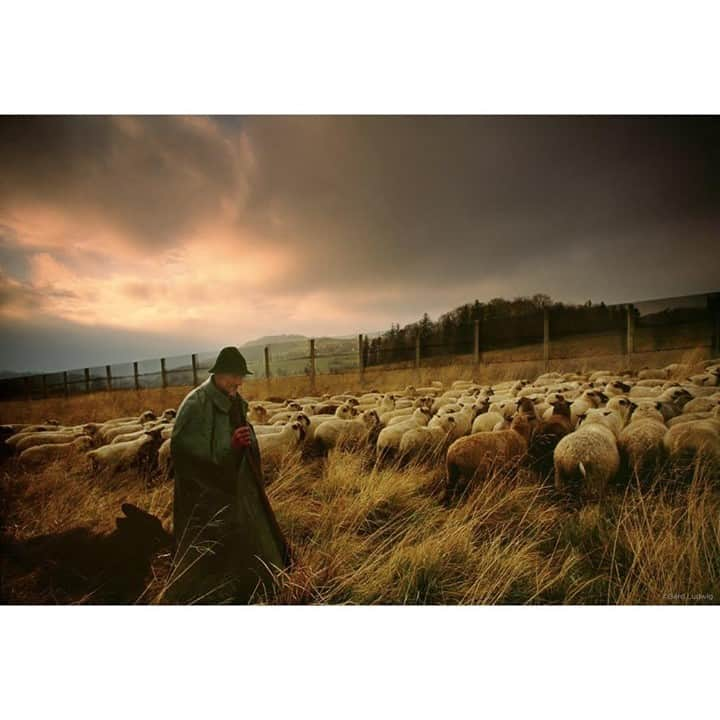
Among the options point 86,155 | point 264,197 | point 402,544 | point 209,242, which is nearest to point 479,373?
point 402,544

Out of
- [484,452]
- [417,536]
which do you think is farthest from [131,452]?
[484,452]

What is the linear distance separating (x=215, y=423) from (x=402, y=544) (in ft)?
5.18

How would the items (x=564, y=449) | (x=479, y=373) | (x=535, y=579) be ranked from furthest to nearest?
(x=479, y=373)
(x=564, y=449)
(x=535, y=579)

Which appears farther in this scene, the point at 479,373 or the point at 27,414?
the point at 479,373

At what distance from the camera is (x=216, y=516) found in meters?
2.51

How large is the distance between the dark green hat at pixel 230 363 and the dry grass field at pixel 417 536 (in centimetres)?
17

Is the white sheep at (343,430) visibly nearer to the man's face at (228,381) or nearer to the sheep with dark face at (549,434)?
the man's face at (228,381)

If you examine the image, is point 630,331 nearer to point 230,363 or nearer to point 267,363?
point 267,363

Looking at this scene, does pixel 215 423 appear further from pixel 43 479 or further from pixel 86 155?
pixel 86 155

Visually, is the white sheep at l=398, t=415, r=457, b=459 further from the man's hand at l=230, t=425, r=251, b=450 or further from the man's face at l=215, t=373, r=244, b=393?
the man's face at l=215, t=373, r=244, b=393

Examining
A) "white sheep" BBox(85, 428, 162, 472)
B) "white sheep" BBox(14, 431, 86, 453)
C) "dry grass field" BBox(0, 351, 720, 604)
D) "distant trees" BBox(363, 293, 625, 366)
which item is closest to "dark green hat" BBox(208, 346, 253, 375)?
"dry grass field" BBox(0, 351, 720, 604)

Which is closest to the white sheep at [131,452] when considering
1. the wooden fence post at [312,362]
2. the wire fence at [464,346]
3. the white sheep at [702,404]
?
the wire fence at [464,346]

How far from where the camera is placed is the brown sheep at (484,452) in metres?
2.72

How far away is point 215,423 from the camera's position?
8.41 feet
